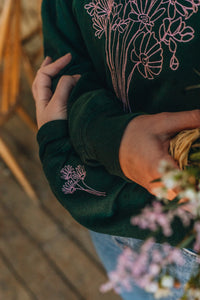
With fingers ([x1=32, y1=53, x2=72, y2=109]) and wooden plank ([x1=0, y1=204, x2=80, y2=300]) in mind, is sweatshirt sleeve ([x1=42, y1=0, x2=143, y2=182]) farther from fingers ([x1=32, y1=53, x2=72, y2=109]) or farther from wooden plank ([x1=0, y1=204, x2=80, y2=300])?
wooden plank ([x1=0, y1=204, x2=80, y2=300])

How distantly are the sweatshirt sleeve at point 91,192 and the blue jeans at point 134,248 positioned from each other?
5cm

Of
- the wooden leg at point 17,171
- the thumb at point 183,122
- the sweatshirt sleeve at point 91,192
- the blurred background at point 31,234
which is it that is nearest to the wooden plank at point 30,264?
the blurred background at point 31,234

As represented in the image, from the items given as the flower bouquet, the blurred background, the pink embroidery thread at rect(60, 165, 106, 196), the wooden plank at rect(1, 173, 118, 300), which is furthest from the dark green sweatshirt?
the wooden plank at rect(1, 173, 118, 300)

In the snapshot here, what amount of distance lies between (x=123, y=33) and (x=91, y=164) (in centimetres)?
23

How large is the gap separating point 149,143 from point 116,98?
233mm

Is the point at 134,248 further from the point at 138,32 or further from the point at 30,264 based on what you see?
the point at 30,264

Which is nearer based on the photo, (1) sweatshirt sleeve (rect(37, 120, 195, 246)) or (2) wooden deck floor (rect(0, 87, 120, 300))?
(1) sweatshirt sleeve (rect(37, 120, 195, 246))

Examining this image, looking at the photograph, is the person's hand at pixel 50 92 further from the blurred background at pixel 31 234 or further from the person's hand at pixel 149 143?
the blurred background at pixel 31 234

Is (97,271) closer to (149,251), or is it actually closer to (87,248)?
(87,248)

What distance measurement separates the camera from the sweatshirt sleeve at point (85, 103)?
0.45 m

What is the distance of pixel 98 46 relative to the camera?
60cm

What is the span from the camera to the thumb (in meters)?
0.40

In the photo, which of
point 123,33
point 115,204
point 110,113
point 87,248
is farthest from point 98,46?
point 87,248

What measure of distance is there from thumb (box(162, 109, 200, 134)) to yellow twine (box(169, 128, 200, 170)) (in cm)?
2
